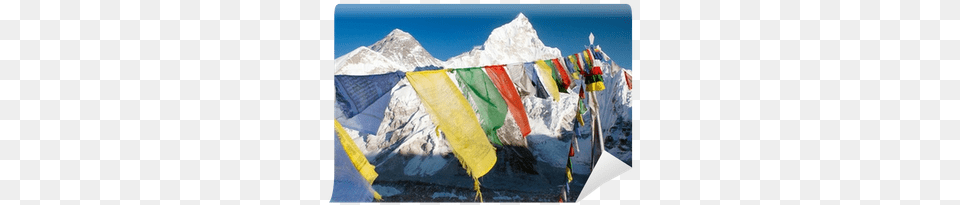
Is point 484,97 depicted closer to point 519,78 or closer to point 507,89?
point 507,89

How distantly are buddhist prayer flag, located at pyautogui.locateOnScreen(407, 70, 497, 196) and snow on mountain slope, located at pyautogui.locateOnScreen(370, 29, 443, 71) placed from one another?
147 mm

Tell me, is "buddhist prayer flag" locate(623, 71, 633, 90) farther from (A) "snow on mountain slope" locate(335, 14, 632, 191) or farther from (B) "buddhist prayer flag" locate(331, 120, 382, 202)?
(B) "buddhist prayer flag" locate(331, 120, 382, 202)

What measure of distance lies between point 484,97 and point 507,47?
425 millimetres

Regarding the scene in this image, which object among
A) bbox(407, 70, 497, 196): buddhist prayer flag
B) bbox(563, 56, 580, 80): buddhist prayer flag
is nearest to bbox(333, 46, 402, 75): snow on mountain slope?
bbox(407, 70, 497, 196): buddhist prayer flag

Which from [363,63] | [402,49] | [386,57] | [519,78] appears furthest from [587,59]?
[363,63]

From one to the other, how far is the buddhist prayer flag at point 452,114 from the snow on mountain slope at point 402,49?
5.8 inches

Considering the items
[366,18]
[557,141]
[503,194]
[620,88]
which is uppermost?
[366,18]

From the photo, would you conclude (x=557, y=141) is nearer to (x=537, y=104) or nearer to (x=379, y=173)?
(x=537, y=104)

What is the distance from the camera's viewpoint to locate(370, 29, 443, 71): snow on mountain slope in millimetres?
4863

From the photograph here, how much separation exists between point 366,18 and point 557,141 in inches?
66.1

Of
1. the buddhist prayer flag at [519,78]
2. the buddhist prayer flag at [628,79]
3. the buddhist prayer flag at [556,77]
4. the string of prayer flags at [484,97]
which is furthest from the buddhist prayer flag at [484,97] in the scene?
→ the buddhist prayer flag at [628,79]

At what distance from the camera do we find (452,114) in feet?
15.8

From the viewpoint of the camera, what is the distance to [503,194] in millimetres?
5035

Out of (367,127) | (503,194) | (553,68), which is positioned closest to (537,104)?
(553,68)
